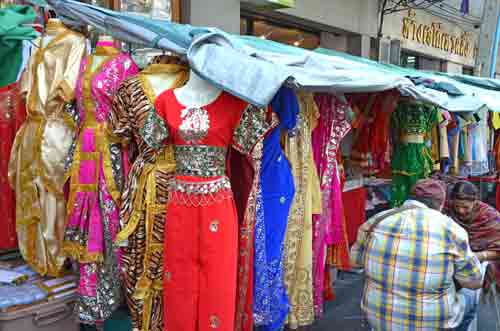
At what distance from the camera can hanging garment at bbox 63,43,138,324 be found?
2717mm

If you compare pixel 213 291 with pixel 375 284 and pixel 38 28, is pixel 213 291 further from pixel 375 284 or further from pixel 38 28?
pixel 38 28

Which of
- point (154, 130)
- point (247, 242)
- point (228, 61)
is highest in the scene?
point (228, 61)

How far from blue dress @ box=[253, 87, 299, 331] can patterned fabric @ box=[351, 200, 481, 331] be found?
508 mm

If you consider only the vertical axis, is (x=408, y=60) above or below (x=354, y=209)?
above

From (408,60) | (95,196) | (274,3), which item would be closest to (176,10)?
(274,3)

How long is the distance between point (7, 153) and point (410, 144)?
317 centimetres

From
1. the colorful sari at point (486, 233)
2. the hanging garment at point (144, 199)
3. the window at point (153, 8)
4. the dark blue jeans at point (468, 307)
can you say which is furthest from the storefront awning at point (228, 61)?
the window at point (153, 8)

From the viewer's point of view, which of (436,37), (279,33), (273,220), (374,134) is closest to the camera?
(273,220)

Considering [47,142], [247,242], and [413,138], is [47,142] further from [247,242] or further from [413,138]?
[413,138]

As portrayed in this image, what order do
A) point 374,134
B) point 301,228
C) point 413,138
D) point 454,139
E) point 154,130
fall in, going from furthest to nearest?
point 454,139, point 413,138, point 374,134, point 301,228, point 154,130

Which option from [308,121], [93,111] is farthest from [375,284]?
[93,111]

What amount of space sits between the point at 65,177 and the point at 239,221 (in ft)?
3.41

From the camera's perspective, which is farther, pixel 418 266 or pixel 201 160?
pixel 418 266

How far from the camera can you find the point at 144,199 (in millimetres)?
2594
